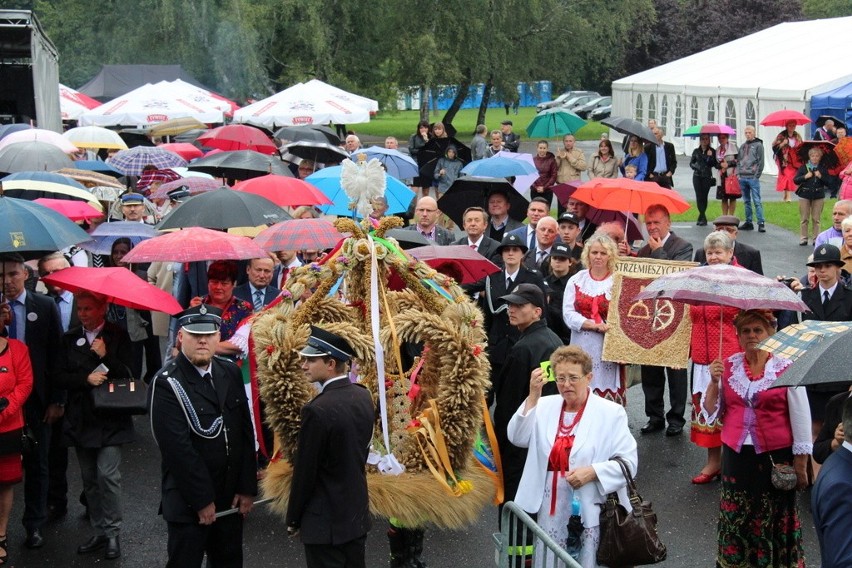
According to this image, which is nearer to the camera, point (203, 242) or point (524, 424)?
point (524, 424)

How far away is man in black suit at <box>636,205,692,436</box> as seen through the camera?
9.80 m

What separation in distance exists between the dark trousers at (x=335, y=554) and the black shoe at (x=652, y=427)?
470 cm

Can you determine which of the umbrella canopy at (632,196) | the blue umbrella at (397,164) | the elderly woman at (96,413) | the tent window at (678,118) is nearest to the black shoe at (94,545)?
the elderly woman at (96,413)

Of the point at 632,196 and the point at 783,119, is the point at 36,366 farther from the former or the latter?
the point at 783,119

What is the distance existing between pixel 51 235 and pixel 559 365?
343cm

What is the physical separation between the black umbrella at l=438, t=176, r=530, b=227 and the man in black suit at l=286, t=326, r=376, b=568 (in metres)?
6.20

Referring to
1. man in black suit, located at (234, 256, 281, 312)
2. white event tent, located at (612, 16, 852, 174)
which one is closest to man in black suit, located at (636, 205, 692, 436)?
man in black suit, located at (234, 256, 281, 312)

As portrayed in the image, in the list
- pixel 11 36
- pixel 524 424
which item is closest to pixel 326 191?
pixel 524 424

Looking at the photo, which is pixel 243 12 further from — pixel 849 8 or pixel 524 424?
pixel 849 8

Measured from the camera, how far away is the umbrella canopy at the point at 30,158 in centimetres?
1391

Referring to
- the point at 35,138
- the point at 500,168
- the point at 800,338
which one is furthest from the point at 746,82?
the point at 800,338

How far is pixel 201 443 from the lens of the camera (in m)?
6.02

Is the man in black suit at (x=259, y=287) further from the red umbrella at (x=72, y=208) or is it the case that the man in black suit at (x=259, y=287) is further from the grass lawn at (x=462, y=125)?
the grass lawn at (x=462, y=125)

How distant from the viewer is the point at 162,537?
25.1ft
